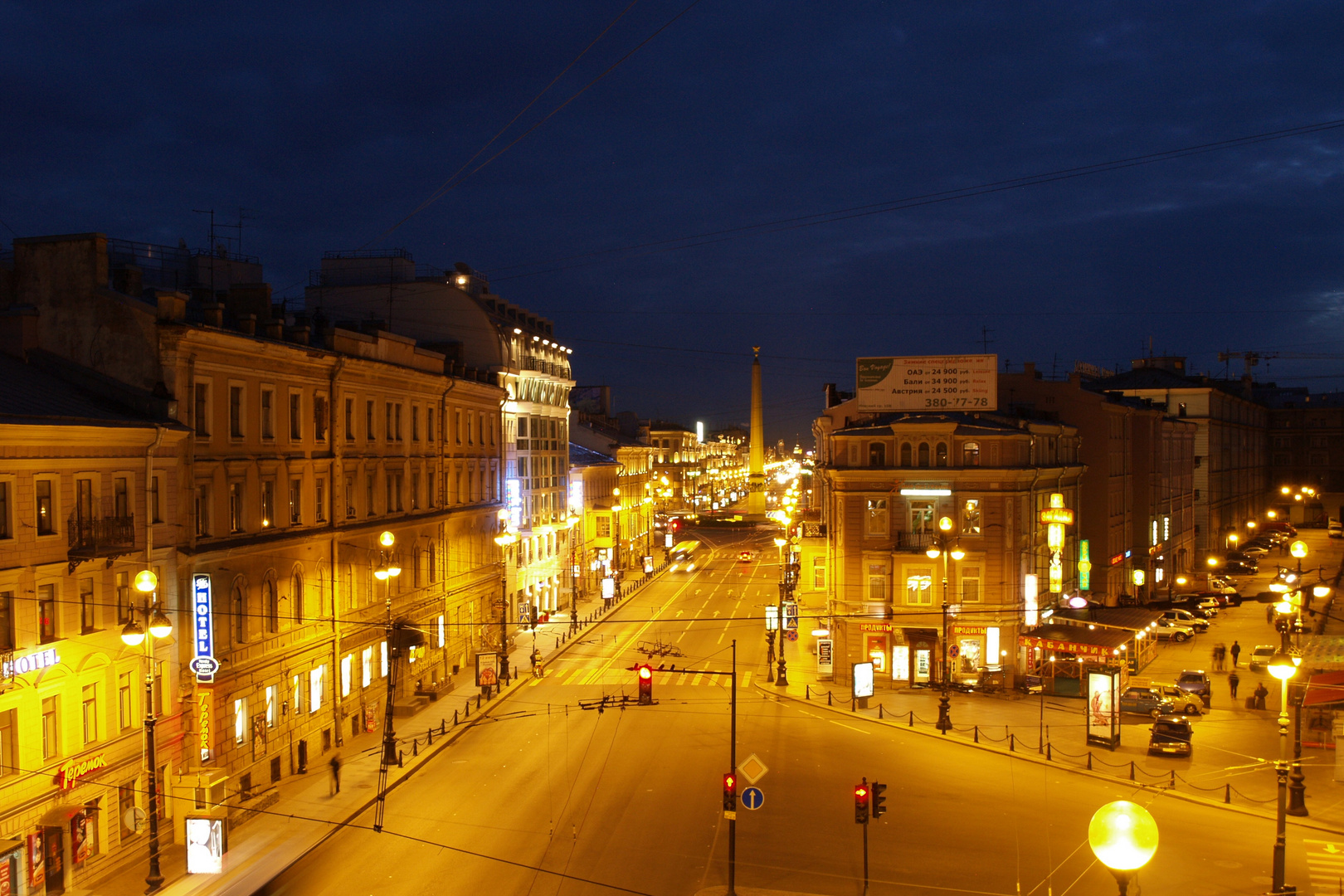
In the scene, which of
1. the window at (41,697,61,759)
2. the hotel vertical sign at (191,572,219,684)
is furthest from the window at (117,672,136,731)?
the window at (41,697,61,759)

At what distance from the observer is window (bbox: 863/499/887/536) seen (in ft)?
159

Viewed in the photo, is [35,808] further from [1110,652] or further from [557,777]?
[1110,652]

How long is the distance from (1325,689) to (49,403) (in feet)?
123

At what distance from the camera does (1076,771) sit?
33.4 m

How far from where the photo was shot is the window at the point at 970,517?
47.6 meters

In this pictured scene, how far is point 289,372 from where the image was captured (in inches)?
1406

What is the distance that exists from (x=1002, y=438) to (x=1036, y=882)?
27.1 metres

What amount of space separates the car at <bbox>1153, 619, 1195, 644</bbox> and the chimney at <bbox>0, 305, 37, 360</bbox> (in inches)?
2118

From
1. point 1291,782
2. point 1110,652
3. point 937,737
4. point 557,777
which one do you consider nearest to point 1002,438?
point 1110,652

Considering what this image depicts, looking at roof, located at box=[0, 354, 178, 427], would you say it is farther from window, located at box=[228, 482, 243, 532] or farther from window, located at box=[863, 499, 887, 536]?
window, located at box=[863, 499, 887, 536]

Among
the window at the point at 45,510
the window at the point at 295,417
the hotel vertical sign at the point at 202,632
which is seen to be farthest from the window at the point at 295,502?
the window at the point at 45,510

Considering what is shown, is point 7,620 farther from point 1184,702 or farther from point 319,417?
point 1184,702

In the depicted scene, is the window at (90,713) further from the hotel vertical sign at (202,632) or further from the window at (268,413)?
the window at (268,413)

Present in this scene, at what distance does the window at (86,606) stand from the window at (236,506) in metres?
6.32
